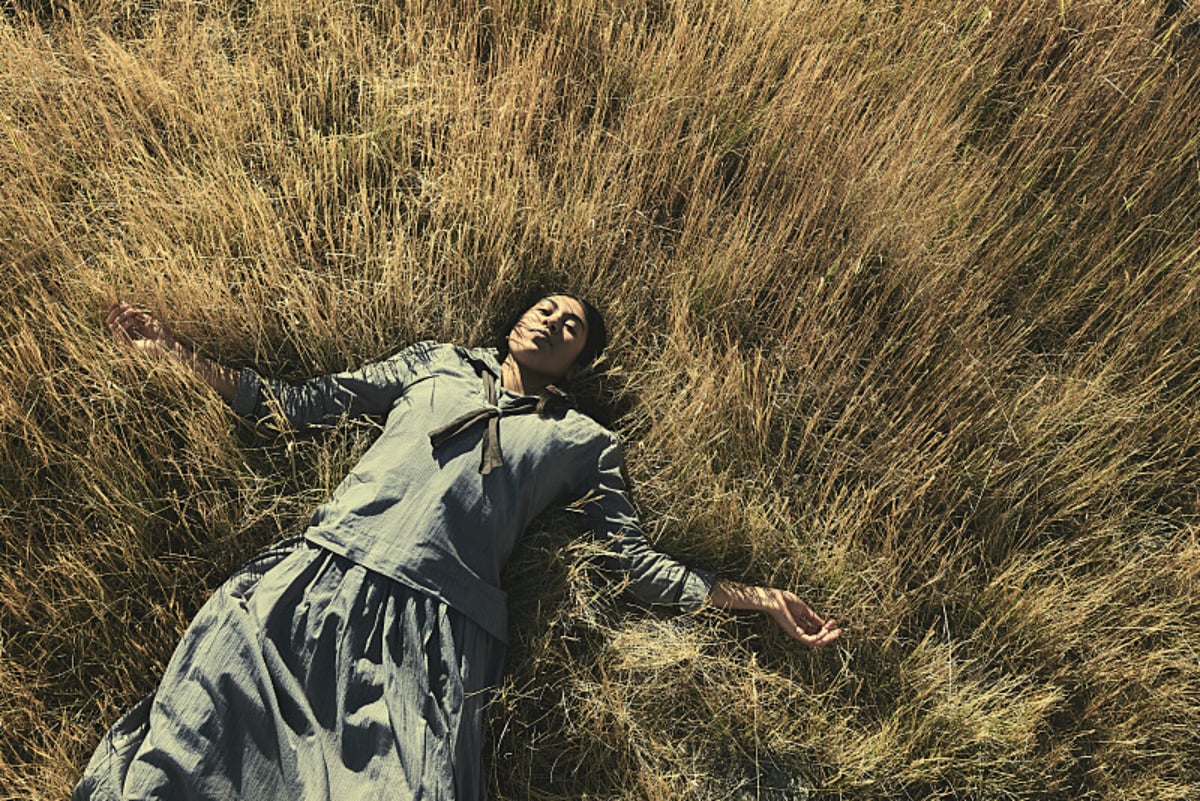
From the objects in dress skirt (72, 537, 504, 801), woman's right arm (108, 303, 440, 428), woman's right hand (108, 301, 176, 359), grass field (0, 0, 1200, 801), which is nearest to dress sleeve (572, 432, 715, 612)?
grass field (0, 0, 1200, 801)

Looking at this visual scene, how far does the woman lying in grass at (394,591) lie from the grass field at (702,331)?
0.14 metres

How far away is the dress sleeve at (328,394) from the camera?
108 inches

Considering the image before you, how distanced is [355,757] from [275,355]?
1363 mm

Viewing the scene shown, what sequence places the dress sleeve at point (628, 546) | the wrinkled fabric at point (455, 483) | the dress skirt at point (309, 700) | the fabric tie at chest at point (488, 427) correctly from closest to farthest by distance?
the dress skirt at point (309, 700)
the wrinkled fabric at point (455, 483)
the fabric tie at chest at point (488, 427)
the dress sleeve at point (628, 546)

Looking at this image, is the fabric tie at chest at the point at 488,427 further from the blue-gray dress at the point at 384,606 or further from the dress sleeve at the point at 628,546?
the dress sleeve at the point at 628,546

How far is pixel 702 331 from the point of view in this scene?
3264 mm

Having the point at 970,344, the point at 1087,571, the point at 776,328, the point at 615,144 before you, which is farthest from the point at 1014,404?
the point at 615,144

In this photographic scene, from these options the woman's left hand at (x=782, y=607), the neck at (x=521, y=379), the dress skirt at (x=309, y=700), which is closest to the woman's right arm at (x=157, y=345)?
the dress skirt at (x=309, y=700)

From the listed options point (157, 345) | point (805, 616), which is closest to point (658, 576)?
point (805, 616)

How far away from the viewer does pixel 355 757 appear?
2.33 meters

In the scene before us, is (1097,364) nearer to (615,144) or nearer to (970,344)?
(970,344)

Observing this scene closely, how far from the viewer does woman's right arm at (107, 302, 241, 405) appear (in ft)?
9.02

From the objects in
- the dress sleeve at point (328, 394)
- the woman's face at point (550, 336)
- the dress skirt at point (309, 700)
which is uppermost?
the woman's face at point (550, 336)

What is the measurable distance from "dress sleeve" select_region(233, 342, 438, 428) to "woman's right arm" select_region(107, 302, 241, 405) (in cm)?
7
